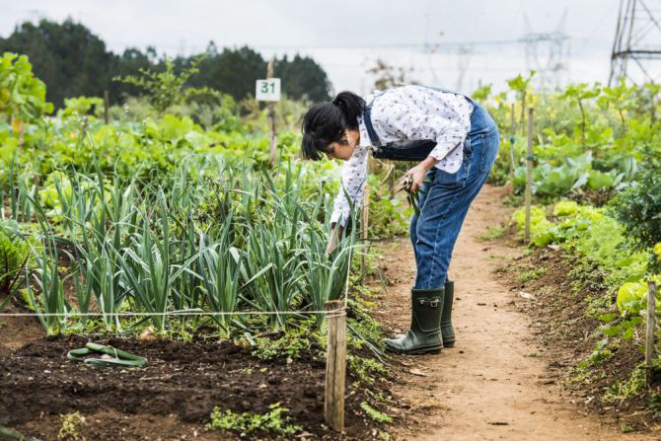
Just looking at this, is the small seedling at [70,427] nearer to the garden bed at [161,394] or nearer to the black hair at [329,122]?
the garden bed at [161,394]

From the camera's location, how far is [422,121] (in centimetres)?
350

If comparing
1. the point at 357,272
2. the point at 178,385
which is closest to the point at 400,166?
the point at 357,272

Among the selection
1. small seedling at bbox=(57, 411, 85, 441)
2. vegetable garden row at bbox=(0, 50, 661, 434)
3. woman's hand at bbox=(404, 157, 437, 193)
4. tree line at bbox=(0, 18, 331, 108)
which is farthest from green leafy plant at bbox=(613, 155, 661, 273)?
tree line at bbox=(0, 18, 331, 108)

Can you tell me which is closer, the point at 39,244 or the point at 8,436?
the point at 8,436

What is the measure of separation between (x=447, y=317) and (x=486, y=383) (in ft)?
2.02

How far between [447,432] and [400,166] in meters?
7.67

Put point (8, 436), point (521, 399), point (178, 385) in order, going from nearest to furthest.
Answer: point (8, 436) → point (178, 385) → point (521, 399)

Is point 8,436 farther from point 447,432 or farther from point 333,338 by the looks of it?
point 447,432

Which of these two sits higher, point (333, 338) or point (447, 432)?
point (333, 338)

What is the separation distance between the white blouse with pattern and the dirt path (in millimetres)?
911

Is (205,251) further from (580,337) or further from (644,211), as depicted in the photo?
(580,337)

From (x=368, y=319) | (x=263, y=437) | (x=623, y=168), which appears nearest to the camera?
A: (x=263, y=437)

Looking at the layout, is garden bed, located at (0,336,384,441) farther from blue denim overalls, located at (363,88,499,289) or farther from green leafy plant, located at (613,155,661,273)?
green leafy plant, located at (613,155,661,273)

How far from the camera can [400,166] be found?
10.5m
